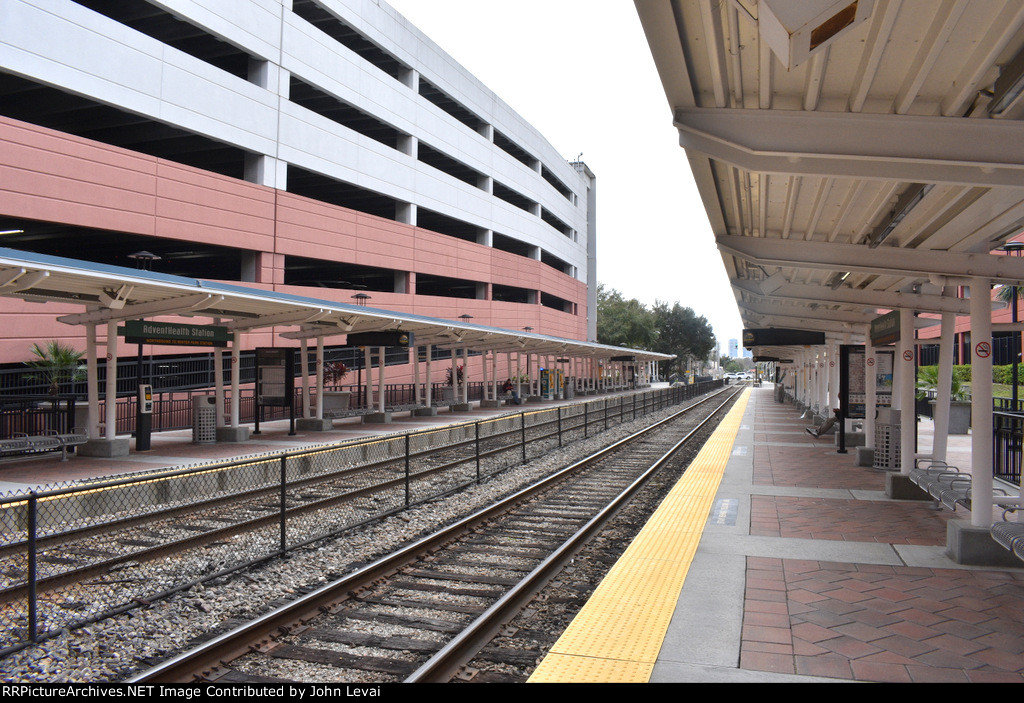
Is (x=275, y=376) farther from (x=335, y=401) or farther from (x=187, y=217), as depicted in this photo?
(x=187, y=217)

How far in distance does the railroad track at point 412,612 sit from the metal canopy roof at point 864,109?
3.85 meters

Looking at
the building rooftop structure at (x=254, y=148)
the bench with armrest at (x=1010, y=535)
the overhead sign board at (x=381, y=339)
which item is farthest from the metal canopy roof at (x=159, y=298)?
the bench with armrest at (x=1010, y=535)

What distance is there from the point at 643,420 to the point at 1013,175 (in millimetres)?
22461

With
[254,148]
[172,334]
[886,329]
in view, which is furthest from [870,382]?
[254,148]

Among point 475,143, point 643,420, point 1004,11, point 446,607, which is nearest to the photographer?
point 1004,11

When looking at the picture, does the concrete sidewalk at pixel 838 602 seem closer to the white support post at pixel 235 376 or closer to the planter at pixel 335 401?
the white support post at pixel 235 376

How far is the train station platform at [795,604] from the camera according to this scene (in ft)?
13.0

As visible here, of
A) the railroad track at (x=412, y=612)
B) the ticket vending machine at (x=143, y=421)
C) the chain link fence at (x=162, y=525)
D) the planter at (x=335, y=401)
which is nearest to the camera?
the railroad track at (x=412, y=612)

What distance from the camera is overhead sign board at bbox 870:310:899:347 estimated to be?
9.71 m

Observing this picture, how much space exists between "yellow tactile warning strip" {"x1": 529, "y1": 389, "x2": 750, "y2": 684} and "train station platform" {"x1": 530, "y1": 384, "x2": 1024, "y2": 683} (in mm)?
12

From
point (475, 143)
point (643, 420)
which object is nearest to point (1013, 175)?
point (643, 420)

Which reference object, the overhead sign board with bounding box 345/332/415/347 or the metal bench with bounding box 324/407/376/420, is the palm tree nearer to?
the metal bench with bounding box 324/407/376/420

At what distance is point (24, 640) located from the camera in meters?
4.84
